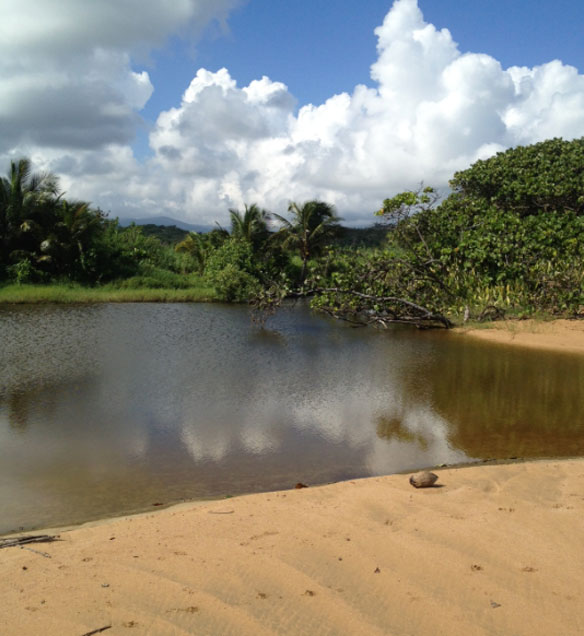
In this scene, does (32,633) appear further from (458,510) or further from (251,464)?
(251,464)

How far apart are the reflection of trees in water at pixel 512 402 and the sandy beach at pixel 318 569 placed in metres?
2.24

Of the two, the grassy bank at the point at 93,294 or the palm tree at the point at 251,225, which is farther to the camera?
the palm tree at the point at 251,225


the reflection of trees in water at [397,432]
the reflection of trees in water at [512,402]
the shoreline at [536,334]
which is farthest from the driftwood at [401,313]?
the reflection of trees in water at [397,432]

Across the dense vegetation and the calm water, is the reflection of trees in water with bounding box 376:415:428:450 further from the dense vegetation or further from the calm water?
the dense vegetation

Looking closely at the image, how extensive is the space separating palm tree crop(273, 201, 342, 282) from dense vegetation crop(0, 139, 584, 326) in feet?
1.67

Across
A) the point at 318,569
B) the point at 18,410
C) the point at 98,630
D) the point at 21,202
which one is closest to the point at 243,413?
the point at 18,410

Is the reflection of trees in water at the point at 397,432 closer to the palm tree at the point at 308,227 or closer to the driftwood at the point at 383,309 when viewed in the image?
the driftwood at the point at 383,309

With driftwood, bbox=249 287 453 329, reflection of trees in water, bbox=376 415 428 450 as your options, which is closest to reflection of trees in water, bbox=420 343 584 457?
reflection of trees in water, bbox=376 415 428 450

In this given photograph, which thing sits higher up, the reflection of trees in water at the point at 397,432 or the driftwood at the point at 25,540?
the driftwood at the point at 25,540

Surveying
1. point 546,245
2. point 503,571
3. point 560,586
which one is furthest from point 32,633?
point 546,245

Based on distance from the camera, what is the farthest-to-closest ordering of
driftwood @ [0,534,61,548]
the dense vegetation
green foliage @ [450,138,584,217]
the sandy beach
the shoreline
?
1. green foliage @ [450,138,584,217]
2. the dense vegetation
3. the shoreline
4. driftwood @ [0,534,61,548]
5. the sandy beach

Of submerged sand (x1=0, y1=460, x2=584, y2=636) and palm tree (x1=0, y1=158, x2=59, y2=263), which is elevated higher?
palm tree (x1=0, y1=158, x2=59, y2=263)

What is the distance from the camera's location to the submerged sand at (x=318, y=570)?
2.90 meters

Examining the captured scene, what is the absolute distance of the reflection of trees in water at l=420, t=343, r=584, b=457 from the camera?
279 inches
